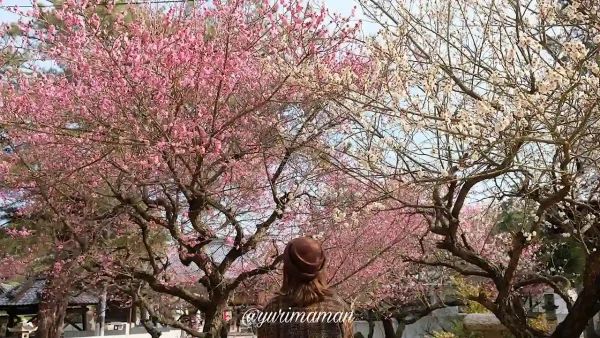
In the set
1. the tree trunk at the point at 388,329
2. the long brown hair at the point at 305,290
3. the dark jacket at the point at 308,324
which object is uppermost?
the tree trunk at the point at 388,329

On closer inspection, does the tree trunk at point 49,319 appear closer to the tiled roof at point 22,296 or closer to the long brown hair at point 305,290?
the tiled roof at point 22,296

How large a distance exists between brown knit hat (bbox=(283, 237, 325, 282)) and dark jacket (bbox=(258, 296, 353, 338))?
0.48 feet

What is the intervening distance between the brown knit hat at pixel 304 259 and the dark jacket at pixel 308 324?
0.15 metres

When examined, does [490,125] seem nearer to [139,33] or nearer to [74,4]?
[139,33]

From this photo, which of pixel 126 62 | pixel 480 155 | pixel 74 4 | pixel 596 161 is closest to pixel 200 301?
pixel 126 62

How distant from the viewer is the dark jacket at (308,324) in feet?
9.98

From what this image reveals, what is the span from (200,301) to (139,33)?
3662mm

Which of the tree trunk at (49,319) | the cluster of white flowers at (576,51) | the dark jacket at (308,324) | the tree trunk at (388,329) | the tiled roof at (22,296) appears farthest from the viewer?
the tree trunk at (388,329)

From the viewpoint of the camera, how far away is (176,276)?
42.2 ft

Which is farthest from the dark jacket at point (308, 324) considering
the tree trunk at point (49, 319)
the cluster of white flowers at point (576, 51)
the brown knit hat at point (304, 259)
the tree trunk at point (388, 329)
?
the tree trunk at point (388, 329)

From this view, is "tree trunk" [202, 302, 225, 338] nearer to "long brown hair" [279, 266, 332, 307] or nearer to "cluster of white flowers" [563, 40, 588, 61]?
"long brown hair" [279, 266, 332, 307]

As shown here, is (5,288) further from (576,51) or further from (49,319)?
(576,51)

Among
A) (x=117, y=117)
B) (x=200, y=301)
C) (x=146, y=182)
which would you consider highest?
(x=117, y=117)

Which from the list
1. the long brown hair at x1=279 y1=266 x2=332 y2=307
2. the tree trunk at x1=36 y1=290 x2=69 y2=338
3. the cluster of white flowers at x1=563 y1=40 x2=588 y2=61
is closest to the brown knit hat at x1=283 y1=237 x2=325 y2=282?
the long brown hair at x1=279 y1=266 x2=332 y2=307
